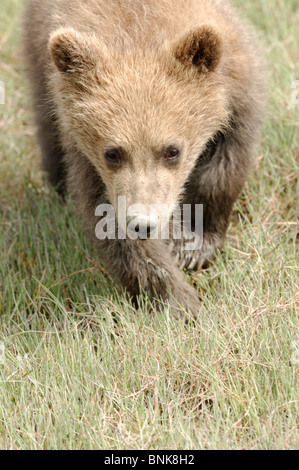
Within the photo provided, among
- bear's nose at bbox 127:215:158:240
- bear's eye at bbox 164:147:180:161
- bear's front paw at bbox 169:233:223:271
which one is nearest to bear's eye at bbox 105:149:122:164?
bear's eye at bbox 164:147:180:161

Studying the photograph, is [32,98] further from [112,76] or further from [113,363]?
[113,363]

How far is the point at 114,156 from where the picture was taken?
167 inches

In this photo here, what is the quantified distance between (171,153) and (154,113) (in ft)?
0.85

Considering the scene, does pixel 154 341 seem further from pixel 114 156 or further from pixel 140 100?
pixel 140 100

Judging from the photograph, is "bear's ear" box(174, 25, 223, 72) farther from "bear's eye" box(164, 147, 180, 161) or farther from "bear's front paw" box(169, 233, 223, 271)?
"bear's front paw" box(169, 233, 223, 271)

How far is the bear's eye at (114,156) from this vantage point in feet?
13.8

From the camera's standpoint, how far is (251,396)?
12.5 feet

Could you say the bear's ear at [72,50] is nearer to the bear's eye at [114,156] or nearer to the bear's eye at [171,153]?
the bear's eye at [114,156]

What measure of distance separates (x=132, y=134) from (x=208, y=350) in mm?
1222

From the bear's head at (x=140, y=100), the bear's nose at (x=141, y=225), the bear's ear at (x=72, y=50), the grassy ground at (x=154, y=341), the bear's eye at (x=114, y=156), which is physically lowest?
the grassy ground at (x=154, y=341)

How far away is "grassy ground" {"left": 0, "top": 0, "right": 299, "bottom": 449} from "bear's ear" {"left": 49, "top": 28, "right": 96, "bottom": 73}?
143cm

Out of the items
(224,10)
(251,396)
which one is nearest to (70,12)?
(224,10)

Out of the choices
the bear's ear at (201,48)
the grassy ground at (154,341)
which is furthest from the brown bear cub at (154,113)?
the grassy ground at (154,341)

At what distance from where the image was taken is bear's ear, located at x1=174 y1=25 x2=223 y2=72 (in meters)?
4.06
